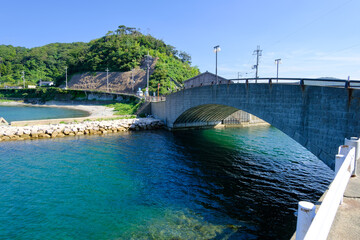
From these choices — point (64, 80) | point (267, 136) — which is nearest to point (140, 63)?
point (64, 80)

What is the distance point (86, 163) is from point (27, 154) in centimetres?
709

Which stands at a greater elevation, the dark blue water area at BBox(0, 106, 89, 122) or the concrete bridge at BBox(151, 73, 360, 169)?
the concrete bridge at BBox(151, 73, 360, 169)

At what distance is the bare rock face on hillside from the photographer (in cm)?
8691

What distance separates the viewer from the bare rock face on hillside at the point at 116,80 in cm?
8691

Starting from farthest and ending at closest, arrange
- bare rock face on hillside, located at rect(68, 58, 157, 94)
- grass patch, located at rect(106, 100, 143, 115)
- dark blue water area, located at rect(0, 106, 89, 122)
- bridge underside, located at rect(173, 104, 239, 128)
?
bare rock face on hillside, located at rect(68, 58, 157, 94) < grass patch, located at rect(106, 100, 143, 115) < dark blue water area, located at rect(0, 106, 89, 122) < bridge underside, located at rect(173, 104, 239, 128)

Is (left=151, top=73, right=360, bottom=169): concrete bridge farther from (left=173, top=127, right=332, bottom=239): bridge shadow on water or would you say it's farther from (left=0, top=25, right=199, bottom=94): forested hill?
(left=0, top=25, right=199, bottom=94): forested hill

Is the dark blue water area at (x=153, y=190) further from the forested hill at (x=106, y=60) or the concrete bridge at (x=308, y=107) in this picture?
the forested hill at (x=106, y=60)

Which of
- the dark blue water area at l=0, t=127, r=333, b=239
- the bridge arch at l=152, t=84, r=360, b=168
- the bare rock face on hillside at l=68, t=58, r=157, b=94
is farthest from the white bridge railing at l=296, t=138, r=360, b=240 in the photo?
the bare rock face on hillside at l=68, t=58, r=157, b=94

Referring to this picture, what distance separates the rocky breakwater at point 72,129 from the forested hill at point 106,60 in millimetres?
34655

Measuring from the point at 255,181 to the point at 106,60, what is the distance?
3903 inches

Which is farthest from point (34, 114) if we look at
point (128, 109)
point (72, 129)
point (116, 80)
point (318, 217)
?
A: point (318, 217)

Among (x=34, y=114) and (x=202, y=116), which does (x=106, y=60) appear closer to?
(x=34, y=114)

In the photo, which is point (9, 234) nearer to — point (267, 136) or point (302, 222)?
point (302, 222)

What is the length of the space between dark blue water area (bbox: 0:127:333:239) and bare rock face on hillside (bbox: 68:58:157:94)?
62793mm
